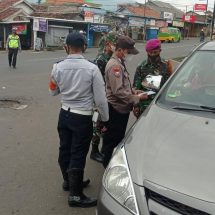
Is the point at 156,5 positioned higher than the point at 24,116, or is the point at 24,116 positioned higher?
the point at 156,5

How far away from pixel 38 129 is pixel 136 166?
4.56 metres

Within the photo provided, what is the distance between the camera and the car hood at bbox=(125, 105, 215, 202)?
2.38 meters

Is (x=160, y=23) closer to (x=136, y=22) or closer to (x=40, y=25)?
(x=136, y=22)

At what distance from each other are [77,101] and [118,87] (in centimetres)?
58

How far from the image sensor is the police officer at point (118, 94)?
4363mm

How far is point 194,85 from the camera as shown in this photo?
3.89 m

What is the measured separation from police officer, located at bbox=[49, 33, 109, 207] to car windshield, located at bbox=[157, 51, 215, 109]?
2.20 ft

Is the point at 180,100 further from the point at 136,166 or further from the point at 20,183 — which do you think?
the point at 20,183

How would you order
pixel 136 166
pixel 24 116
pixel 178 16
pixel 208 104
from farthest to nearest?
pixel 178 16 < pixel 24 116 < pixel 208 104 < pixel 136 166

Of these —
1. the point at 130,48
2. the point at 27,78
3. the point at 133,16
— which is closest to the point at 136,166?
the point at 130,48

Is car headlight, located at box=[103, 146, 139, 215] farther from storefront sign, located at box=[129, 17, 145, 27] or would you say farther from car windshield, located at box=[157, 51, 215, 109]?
storefront sign, located at box=[129, 17, 145, 27]

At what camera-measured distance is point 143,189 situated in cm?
246

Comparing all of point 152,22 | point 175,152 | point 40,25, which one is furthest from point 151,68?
point 152,22

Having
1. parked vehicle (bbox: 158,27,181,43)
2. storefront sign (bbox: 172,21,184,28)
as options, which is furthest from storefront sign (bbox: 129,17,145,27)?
storefront sign (bbox: 172,21,184,28)
